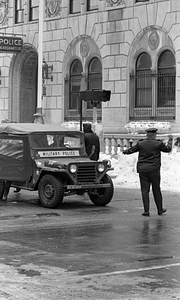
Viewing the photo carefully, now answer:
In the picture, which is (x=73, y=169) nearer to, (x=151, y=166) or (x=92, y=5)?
(x=151, y=166)

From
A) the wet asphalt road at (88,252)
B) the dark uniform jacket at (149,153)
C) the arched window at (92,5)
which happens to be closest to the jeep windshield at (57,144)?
the wet asphalt road at (88,252)

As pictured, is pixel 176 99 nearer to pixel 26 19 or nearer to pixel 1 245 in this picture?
pixel 26 19

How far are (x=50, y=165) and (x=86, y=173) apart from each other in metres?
0.81

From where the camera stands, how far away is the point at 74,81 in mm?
36625

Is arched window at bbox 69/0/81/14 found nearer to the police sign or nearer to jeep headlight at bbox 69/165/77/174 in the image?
the police sign

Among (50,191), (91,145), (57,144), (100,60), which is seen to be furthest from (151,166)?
(100,60)

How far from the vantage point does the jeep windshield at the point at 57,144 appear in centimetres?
1741

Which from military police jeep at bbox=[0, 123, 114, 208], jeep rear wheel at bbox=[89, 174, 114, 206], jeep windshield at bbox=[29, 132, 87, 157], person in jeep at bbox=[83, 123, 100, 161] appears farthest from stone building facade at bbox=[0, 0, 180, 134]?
jeep rear wheel at bbox=[89, 174, 114, 206]

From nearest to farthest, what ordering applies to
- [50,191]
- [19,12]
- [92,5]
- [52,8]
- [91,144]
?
[50,191] → [91,144] → [92,5] → [52,8] → [19,12]

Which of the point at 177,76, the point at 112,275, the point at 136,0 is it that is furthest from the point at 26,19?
the point at 112,275

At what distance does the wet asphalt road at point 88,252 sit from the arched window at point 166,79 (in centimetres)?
1455

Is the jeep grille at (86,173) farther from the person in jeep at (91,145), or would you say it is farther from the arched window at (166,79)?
the arched window at (166,79)

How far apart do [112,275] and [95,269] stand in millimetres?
446

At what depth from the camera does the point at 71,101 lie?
36.8 metres
